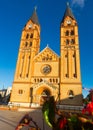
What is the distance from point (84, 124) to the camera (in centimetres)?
113

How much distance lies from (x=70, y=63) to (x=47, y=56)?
547cm

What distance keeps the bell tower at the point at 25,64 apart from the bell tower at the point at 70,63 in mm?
6583

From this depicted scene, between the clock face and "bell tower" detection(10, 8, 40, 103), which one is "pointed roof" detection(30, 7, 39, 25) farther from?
the clock face

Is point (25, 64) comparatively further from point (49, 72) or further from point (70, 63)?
point (70, 63)

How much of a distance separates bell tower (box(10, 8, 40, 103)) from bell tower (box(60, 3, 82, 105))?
658 centimetres

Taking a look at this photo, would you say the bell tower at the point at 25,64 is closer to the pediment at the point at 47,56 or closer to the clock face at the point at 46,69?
the pediment at the point at 47,56

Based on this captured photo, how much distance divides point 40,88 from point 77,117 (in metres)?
29.4

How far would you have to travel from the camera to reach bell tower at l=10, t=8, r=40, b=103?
98.8ft

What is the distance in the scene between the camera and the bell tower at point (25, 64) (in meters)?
30.1

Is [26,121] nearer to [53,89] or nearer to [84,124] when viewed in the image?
[84,124]


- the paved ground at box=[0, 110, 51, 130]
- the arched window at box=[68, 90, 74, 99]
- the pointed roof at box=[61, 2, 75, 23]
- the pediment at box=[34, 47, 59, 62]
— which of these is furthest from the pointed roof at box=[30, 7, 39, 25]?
the paved ground at box=[0, 110, 51, 130]

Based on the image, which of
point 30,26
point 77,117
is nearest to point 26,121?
point 77,117

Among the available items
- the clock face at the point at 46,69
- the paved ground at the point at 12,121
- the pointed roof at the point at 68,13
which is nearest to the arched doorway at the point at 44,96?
the paved ground at the point at 12,121

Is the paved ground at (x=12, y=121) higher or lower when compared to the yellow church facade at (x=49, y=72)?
lower
